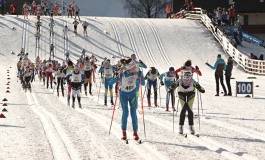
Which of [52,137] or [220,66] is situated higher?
[220,66]

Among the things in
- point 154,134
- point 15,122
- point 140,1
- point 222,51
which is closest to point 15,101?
point 15,122

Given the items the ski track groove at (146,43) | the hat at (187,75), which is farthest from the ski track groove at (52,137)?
the ski track groove at (146,43)

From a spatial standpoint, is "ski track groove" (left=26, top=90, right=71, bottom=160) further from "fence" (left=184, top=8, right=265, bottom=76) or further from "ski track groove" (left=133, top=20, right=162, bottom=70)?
"ski track groove" (left=133, top=20, right=162, bottom=70)

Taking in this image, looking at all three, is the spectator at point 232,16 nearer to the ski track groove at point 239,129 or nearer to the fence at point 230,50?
the fence at point 230,50

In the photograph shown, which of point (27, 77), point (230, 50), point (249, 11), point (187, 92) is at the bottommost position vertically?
point (187, 92)

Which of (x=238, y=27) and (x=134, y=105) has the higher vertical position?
(x=238, y=27)

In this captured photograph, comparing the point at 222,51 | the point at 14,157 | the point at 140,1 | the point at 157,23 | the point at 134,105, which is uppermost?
the point at 140,1

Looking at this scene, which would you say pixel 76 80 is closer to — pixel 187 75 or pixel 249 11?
pixel 187 75

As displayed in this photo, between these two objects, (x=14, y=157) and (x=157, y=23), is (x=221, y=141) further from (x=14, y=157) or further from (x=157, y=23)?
(x=157, y=23)

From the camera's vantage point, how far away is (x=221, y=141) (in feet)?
37.0

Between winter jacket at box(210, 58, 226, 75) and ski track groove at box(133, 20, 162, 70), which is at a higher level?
ski track groove at box(133, 20, 162, 70)

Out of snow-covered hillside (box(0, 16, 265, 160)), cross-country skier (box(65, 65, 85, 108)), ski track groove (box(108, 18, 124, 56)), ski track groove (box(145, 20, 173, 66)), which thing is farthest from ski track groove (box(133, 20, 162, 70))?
cross-country skier (box(65, 65, 85, 108))

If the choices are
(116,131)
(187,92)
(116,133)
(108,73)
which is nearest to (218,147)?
(187,92)

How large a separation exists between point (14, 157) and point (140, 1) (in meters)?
94.5
